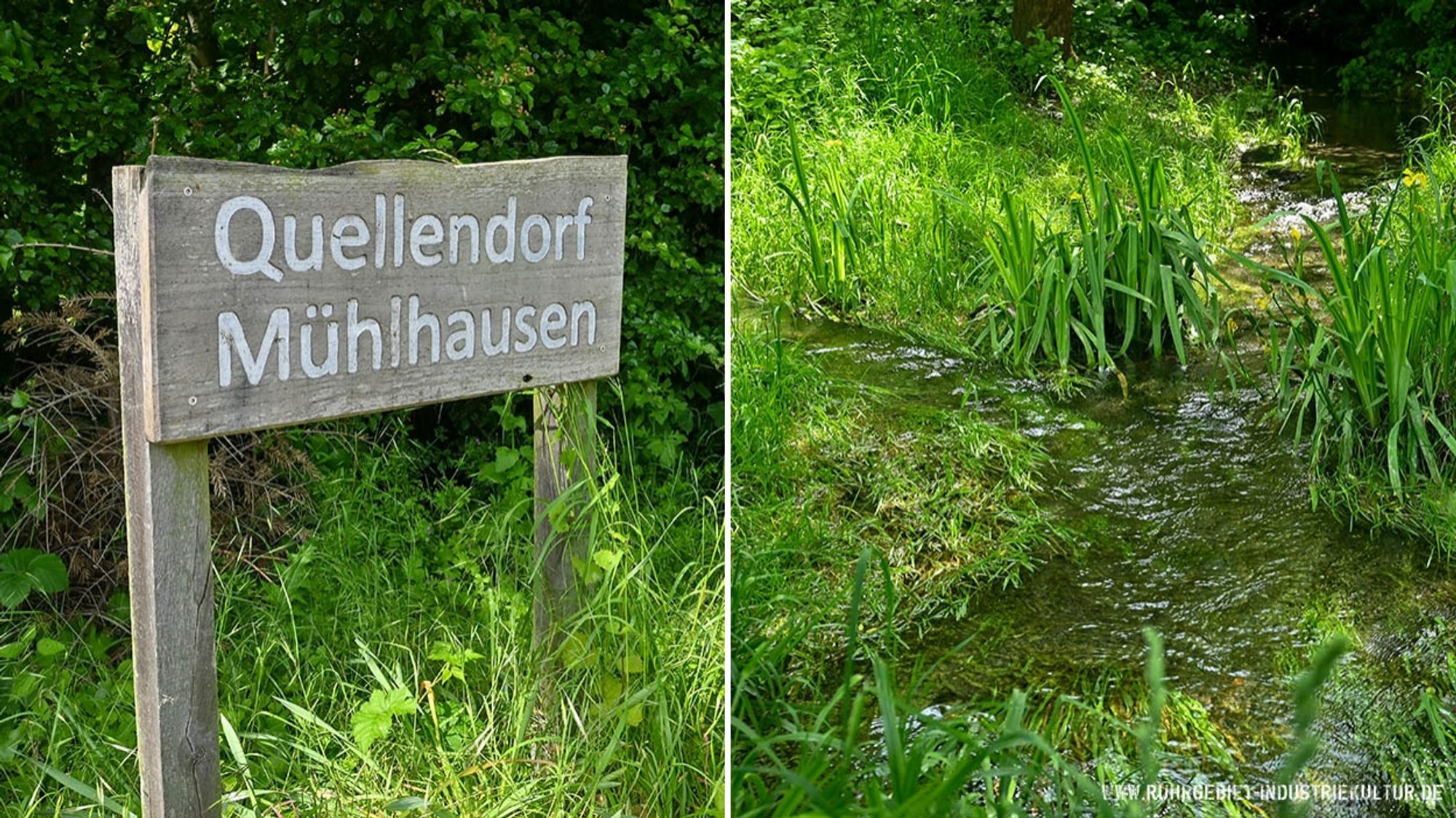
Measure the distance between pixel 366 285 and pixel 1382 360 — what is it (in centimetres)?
114

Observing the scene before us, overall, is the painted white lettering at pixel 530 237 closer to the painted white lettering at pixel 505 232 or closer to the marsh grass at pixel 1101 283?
the painted white lettering at pixel 505 232

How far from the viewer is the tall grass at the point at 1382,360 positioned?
51.4 inches

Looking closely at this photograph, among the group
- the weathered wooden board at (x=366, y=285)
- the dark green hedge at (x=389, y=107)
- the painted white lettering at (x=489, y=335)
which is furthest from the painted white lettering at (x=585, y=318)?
the dark green hedge at (x=389, y=107)

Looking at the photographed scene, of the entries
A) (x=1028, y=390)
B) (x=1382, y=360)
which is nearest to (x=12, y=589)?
(x=1028, y=390)

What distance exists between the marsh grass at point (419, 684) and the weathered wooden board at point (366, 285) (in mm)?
291

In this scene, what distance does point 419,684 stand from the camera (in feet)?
6.72

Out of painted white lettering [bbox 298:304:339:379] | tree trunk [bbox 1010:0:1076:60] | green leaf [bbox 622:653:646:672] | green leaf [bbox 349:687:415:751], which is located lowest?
green leaf [bbox 349:687:415:751]

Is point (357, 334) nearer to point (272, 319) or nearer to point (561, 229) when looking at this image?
point (272, 319)

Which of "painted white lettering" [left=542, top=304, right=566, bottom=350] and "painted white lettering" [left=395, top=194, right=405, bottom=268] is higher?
"painted white lettering" [left=395, top=194, right=405, bottom=268]

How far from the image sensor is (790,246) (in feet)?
5.67

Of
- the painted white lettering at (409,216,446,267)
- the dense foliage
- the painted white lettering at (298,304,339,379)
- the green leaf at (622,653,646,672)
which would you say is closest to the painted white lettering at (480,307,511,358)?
the painted white lettering at (409,216,446,267)

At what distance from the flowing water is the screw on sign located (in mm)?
558

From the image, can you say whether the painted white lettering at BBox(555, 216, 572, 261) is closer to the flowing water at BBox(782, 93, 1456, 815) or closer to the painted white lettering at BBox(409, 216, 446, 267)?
the painted white lettering at BBox(409, 216, 446, 267)

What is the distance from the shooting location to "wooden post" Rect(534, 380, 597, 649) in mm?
1828
